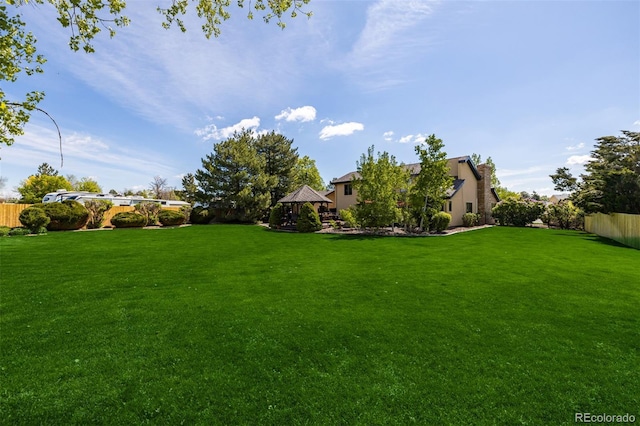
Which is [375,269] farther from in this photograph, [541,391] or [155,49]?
[155,49]

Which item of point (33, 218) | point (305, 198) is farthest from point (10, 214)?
point (305, 198)

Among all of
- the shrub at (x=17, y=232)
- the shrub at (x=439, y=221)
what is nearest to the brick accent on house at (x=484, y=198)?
the shrub at (x=439, y=221)

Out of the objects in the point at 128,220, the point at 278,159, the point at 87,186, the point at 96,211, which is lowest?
the point at 128,220

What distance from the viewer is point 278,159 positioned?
3581cm

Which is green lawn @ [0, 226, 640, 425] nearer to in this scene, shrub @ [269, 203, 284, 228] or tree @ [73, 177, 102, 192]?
shrub @ [269, 203, 284, 228]

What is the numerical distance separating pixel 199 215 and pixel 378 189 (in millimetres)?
19633

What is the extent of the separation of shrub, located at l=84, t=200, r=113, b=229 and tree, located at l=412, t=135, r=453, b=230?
76.8 ft

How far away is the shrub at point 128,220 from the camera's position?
73.0ft

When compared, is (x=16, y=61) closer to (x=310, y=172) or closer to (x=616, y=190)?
(x=616, y=190)

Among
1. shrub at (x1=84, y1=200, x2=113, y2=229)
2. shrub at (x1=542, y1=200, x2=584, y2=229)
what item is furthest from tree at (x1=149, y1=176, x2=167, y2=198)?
shrub at (x1=542, y1=200, x2=584, y2=229)

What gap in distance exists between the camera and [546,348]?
3.71 metres

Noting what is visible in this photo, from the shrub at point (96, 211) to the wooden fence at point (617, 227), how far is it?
108 ft

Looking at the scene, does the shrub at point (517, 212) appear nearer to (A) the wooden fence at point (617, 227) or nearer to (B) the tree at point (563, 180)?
(A) the wooden fence at point (617, 227)

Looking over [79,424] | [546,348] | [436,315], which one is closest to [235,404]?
[79,424]
